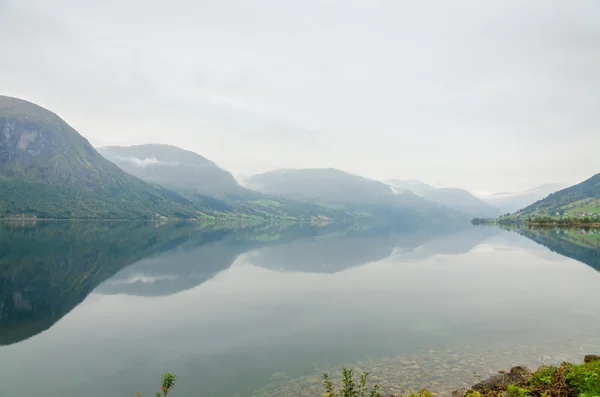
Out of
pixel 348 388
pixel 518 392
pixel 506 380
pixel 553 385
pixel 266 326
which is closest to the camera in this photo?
pixel 518 392

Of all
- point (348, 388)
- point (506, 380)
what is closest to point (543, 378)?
point (506, 380)

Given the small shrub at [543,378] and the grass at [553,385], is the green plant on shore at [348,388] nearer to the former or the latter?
the grass at [553,385]

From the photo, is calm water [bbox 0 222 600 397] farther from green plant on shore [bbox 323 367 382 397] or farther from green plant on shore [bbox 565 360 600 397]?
green plant on shore [bbox 565 360 600 397]

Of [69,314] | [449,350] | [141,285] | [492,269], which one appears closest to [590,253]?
[492,269]

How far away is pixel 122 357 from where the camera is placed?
22.6 metres

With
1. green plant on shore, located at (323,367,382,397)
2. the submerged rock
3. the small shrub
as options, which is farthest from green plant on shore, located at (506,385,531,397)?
green plant on shore, located at (323,367,382,397)

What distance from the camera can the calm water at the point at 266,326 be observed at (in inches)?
800

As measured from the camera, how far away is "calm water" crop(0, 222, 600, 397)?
20312 millimetres

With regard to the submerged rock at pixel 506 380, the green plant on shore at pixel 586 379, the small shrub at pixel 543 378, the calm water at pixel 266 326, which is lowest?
the calm water at pixel 266 326

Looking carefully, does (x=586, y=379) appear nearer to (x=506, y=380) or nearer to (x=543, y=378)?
(x=543, y=378)

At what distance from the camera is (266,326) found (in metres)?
29.8

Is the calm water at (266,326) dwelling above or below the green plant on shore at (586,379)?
below

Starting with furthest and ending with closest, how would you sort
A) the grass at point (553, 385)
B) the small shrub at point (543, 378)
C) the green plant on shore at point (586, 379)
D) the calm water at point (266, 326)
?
the calm water at point (266, 326) → the small shrub at point (543, 378) → the grass at point (553, 385) → the green plant on shore at point (586, 379)

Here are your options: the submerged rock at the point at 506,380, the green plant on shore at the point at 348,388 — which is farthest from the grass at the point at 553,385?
the submerged rock at the point at 506,380
